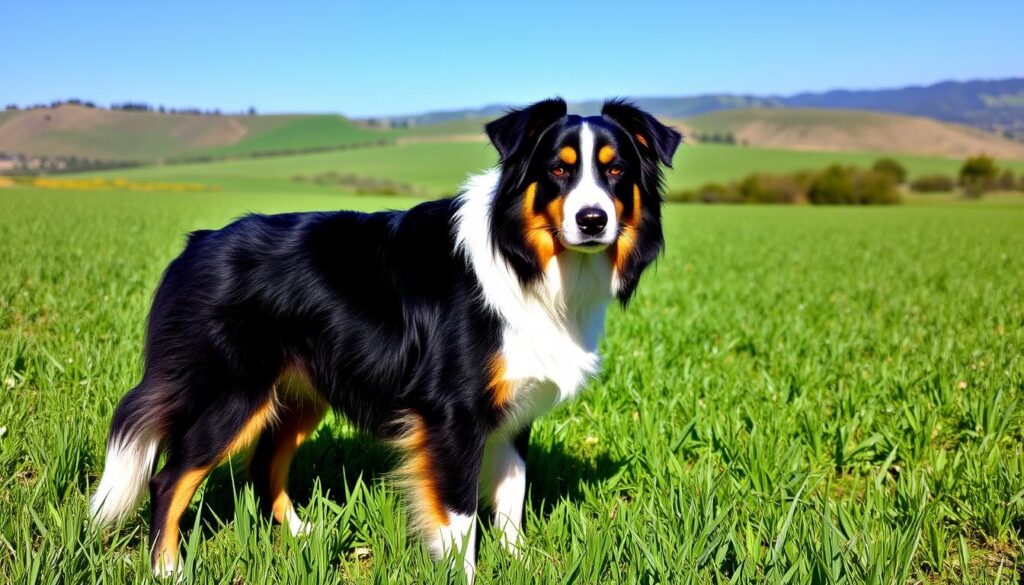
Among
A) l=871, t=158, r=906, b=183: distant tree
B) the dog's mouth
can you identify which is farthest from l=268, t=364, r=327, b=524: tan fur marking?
l=871, t=158, r=906, b=183: distant tree

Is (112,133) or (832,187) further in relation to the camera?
(112,133)

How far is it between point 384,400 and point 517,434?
673 millimetres

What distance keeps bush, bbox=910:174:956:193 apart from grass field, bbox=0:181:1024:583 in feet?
200

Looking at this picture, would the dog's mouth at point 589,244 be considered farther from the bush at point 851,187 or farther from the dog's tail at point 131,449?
the bush at point 851,187

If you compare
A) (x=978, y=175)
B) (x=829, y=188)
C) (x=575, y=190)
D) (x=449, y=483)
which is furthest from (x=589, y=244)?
(x=978, y=175)

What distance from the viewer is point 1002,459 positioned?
12.8 ft

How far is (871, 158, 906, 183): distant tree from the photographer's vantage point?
61812 millimetres

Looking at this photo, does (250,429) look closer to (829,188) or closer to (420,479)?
(420,479)

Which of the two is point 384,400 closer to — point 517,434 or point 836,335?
point 517,434

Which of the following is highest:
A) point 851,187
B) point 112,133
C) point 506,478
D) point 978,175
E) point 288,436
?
point 112,133

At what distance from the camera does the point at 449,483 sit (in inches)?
118

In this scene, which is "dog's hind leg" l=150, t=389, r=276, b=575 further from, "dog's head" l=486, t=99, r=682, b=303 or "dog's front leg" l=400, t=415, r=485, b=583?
"dog's head" l=486, t=99, r=682, b=303

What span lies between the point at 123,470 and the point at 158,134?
77.8 m

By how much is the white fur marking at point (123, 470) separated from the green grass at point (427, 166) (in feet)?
169
